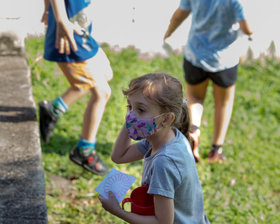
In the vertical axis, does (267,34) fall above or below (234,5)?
below

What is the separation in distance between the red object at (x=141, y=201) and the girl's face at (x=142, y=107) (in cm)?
31

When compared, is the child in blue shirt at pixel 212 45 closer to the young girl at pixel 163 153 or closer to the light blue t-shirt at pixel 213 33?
the light blue t-shirt at pixel 213 33

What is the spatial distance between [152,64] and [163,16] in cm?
72

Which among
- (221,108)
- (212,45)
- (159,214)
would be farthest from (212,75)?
(159,214)

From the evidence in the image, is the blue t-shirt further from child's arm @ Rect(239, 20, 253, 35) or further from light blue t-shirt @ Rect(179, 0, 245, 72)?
child's arm @ Rect(239, 20, 253, 35)

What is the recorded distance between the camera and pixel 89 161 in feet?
11.8

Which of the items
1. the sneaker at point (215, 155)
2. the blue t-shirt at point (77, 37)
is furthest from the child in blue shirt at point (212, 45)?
the blue t-shirt at point (77, 37)

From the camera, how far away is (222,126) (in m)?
4.11

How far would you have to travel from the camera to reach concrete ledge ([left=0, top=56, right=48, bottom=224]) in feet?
7.77

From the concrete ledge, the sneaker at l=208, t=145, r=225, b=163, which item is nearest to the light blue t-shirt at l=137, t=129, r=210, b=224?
the concrete ledge

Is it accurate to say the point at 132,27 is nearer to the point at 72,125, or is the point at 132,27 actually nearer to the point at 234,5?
the point at 72,125

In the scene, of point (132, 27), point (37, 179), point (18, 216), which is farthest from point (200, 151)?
point (18, 216)

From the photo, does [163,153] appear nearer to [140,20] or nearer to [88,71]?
[88,71]

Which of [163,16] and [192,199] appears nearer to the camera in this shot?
[192,199]
